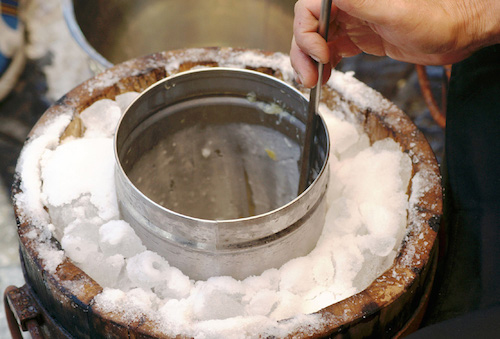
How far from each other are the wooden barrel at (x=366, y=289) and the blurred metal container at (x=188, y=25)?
39.9 inches

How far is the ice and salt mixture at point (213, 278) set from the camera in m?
1.01

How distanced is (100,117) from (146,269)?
483mm

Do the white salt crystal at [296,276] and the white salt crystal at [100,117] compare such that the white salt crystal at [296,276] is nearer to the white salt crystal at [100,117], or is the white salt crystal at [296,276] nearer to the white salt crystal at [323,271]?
the white salt crystal at [323,271]

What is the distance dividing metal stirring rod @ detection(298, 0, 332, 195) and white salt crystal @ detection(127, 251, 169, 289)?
15.0 inches

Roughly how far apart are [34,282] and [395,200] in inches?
31.3

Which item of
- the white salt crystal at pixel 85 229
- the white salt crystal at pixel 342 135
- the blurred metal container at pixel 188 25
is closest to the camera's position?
the white salt crystal at pixel 85 229

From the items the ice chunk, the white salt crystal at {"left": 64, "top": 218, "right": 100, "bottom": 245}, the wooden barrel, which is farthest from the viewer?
the white salt crystal at {"left": 64, "top": 218, "right": 100, "bottom": 245}

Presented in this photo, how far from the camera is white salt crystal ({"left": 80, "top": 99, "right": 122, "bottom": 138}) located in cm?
138

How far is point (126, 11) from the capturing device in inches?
93.4

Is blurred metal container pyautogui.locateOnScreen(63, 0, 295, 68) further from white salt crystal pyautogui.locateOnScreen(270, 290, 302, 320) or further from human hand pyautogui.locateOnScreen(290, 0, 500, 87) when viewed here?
white salt crystal pyautogui.locateOnScreen(270, 290, 302, 320)

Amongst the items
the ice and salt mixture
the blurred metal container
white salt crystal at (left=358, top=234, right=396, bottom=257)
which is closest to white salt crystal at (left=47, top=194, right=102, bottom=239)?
the ice and salt mixture

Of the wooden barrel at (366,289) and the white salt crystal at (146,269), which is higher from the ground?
the wooden barrel at (366,289)

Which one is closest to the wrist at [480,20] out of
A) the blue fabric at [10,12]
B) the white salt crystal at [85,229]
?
the white salt crystal at [85,229]

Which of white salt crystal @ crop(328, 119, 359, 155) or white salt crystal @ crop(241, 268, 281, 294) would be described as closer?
white salt crystal @ crop(241, 268, 281, 294)
